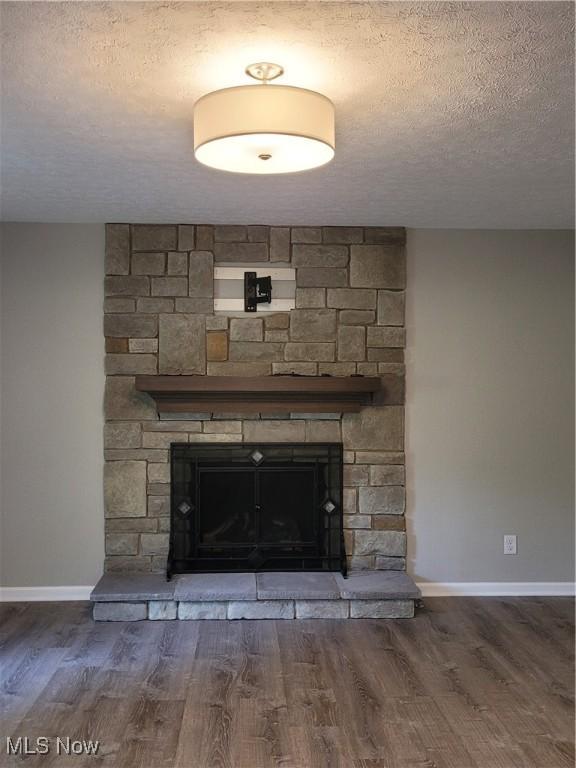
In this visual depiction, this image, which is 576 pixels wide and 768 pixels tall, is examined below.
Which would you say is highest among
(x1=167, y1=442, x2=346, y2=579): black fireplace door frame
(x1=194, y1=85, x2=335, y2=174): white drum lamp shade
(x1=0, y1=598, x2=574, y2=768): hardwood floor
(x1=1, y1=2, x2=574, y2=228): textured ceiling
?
(x1=1, y1=2, x2=574, y2=228): textured ceiling

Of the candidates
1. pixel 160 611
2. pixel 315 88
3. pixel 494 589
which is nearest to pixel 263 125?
pixel 315 88

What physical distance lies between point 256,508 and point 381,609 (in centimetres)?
97

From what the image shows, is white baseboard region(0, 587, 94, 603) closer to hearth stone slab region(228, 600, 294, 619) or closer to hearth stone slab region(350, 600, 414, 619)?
hearth stone slab region(228, 600, 294, 619)

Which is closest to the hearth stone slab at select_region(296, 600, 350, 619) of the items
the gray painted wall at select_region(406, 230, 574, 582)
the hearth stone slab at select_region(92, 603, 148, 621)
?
the gray painted wall at select_region(406, 230, 574, 582)

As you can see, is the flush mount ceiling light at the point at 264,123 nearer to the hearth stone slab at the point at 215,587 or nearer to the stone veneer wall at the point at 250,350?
the stone veneer wall at the point at 250,350

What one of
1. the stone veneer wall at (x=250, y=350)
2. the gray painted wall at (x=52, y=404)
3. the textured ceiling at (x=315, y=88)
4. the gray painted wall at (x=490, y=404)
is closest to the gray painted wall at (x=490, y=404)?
the gray painted wall at (x=490, y=404)

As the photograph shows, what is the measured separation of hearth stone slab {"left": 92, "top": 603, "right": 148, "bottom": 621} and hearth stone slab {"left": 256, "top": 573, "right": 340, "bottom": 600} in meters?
0.69

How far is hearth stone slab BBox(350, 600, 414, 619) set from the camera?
415 cm

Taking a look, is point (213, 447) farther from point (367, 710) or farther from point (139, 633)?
point (367, 710)

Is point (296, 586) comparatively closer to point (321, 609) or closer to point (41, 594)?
point (321, 609)

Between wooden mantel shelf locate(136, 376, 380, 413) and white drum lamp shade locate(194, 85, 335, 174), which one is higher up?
white drum lamp shade locate(194, 85, 335, 174)

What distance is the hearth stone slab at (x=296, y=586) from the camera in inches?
162

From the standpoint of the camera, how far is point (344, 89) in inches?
94.5

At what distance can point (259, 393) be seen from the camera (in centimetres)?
439
